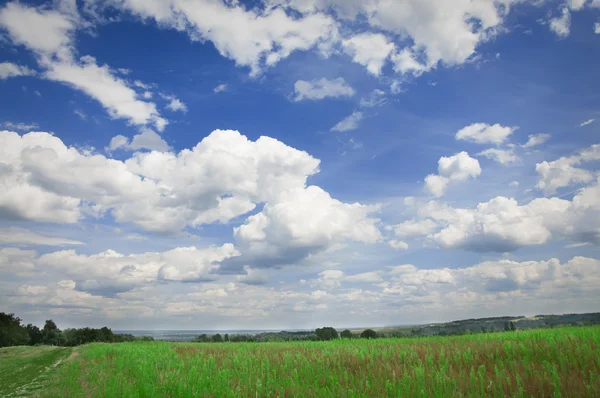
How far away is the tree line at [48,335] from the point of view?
94.4 metres

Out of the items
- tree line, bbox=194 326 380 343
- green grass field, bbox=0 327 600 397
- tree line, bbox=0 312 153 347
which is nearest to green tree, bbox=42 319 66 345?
tree line, bbox=0 312 153 347

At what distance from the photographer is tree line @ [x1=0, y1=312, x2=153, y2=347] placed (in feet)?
310

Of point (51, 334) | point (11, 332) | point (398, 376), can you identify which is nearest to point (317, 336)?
point (398, 376)

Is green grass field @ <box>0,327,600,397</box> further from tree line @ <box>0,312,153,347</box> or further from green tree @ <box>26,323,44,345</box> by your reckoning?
green tree @ <box>26,323,44,345</box>

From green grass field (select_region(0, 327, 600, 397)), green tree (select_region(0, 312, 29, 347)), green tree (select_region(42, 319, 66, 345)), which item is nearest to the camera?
green grass field (select_region(0, 327, 600, 397))

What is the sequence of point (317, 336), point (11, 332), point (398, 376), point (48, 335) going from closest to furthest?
point (398, 376) → point (317, 336) → point (11, 332) → point (48, 335)

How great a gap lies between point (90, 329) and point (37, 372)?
8368 centimetres

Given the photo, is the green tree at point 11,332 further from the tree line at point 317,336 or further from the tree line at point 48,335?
the tree line at point 317,336

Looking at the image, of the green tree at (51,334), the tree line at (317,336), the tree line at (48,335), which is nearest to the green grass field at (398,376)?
the tree line at (317,336)

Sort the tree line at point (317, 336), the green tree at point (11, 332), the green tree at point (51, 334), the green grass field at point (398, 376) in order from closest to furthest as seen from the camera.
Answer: the green grass field at point (398, 376), the tree line at point (317, 336), the green tree at point (11, 332), the green tree at point (51, 334)

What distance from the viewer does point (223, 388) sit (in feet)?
46.2

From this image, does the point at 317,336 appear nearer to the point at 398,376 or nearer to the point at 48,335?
the point at 398,376

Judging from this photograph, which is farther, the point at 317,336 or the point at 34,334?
the point at 34,334

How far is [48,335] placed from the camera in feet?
378
